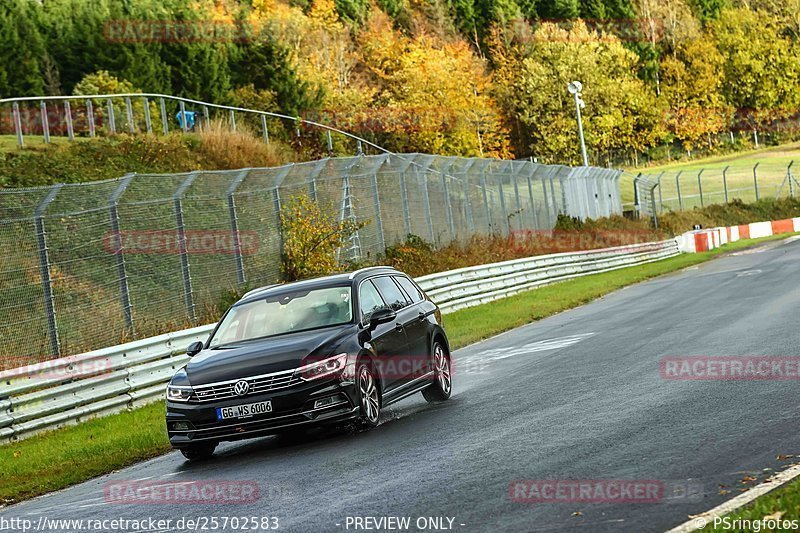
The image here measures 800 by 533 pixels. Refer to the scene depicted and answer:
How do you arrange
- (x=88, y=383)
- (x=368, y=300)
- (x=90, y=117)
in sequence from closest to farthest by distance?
(x=368, y=300) → (x=88, y=383) → (x=90, y=117)

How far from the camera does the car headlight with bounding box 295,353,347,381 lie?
10430mm

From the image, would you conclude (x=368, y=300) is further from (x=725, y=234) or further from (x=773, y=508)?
(x=725, y=234)

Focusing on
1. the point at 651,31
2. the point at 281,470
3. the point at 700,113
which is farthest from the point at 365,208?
the point at 651,31

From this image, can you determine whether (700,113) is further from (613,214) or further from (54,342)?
(54,342)

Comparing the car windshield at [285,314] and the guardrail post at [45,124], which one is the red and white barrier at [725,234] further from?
the car windshield at [285,314]

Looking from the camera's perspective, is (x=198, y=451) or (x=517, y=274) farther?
(x=517, y=274)

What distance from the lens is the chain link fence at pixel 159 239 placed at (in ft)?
52.9

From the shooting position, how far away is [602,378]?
12.9 meters

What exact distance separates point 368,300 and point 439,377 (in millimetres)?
1367

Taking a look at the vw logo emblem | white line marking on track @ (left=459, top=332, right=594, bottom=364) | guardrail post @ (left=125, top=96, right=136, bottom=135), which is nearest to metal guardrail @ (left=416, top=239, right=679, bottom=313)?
white line marking on track @ (left=459, top=332, right=594, bottom=364)

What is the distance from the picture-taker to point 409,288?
542 inches

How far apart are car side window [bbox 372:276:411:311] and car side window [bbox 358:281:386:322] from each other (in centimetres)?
13

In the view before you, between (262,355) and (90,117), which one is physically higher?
(90,117)

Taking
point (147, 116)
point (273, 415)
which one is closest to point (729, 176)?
point (147, 116)
